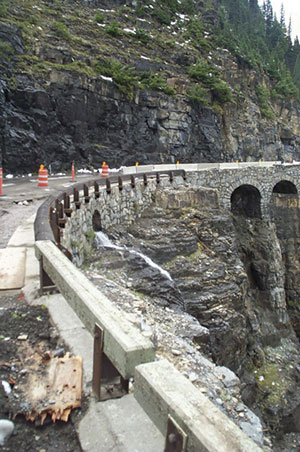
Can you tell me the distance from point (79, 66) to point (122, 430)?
2892 centimetres

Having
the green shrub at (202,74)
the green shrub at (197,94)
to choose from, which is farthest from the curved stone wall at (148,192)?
the green shrub at (202,74)

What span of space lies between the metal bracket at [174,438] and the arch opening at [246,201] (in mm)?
25329

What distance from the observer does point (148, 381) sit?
248 centimetres

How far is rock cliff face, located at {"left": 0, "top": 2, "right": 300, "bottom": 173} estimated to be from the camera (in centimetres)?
2256

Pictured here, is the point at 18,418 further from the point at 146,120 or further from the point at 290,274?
the point at 146,120

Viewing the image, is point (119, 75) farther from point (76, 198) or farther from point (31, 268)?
point (31, 268)

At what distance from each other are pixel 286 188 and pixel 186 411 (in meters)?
29.2

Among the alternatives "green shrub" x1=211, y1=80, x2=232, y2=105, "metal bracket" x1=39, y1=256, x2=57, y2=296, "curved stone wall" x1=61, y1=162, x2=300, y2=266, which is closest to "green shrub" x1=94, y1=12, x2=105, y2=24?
"green shrub" x1=211, y1=80, x2=232, y2=105

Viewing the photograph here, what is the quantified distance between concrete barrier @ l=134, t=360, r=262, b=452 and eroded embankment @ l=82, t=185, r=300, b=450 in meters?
3.21

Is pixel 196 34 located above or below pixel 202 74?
above

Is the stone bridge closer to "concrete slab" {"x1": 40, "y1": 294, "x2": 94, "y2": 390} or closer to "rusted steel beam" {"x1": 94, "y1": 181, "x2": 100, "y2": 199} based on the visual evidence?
"rusted steel beam" {"x1": 94, "y1": 181, "x2": 100, "y2": 199}

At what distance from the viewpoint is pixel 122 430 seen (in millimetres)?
2520

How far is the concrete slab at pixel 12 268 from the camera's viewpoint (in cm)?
488

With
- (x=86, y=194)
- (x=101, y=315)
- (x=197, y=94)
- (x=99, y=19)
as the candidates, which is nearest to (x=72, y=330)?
(x=101, y=315)
